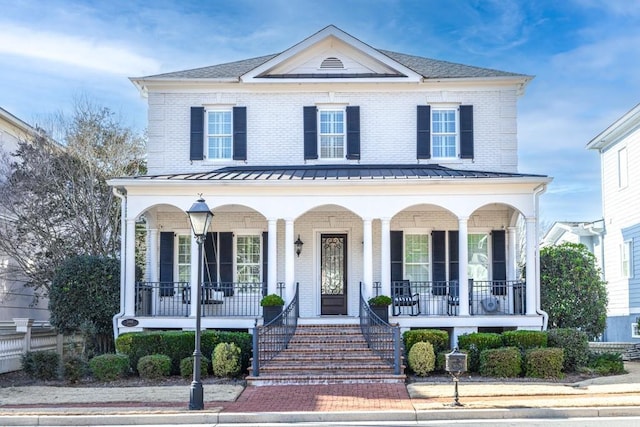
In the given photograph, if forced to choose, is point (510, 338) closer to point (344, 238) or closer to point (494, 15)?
point (344, 238)

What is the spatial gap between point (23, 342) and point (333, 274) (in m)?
8.95

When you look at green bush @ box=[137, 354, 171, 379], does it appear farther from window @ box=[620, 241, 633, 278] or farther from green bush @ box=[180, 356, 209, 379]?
window @ box=[620, 241, 633, 278]

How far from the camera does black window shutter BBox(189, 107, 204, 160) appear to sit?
2369 cm

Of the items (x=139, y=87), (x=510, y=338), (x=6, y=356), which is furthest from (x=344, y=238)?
(x=6, y=356)

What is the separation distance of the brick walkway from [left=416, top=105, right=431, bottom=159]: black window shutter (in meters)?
8.75

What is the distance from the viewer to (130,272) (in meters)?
21.0

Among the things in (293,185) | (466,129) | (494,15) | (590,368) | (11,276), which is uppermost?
(494,15)

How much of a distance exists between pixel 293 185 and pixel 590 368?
8.67 m

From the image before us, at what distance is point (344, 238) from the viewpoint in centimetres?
2342

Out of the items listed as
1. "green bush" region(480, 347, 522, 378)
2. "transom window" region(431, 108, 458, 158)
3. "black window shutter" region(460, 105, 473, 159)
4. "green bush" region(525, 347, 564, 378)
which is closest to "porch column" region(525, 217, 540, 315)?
"green bush" region(525, 347, 564, 378)

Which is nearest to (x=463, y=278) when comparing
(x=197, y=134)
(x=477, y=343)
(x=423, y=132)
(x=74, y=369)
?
(x=477, y=343)

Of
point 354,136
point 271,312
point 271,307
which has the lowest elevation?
point 271,312

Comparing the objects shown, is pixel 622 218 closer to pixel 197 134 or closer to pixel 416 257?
pixel 416 257

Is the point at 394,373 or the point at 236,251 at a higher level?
the point at 236,251
